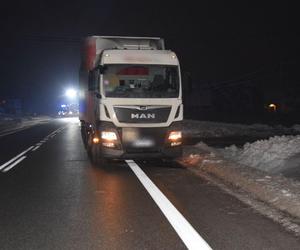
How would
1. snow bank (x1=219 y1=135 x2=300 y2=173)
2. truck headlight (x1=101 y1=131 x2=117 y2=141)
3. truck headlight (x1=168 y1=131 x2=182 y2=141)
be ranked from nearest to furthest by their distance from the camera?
snow bank (x1=219 y1=135 x2=300 y2=173)
truck headlight (x1=101 y1=131 x2=117 y2=141)
truck headlight (x1=168 y1=131 x2=182 y2=141)

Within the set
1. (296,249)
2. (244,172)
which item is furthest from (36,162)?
(296,249)

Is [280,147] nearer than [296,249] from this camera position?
No

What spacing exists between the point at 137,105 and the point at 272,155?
13.0ft

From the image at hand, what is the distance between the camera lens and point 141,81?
1341 centimetres

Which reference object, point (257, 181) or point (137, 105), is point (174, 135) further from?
point (257, 181)

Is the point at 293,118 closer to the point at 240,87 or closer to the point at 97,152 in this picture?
the point at 97,152

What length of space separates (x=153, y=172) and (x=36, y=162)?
175 inches

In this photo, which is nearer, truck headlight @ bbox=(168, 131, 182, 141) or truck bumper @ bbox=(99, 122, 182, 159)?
truck bumper @ bbox=(99, 122, 182, 159)

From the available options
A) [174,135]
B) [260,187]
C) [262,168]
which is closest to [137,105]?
[174,135]

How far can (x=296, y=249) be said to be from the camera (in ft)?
18.2

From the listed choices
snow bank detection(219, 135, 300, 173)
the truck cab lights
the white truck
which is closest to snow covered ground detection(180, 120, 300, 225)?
snow bank detection(219, 135, 300, 173)

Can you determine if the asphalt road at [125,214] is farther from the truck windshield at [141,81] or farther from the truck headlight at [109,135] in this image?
the truck windshield at [141,81]

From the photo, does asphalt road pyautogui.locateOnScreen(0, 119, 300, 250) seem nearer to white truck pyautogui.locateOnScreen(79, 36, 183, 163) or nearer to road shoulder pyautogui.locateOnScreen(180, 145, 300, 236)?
road shoulder pyautogui.locateOnScreen(180, 145, 300, 236)

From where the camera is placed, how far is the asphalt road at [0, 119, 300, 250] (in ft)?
19.7
